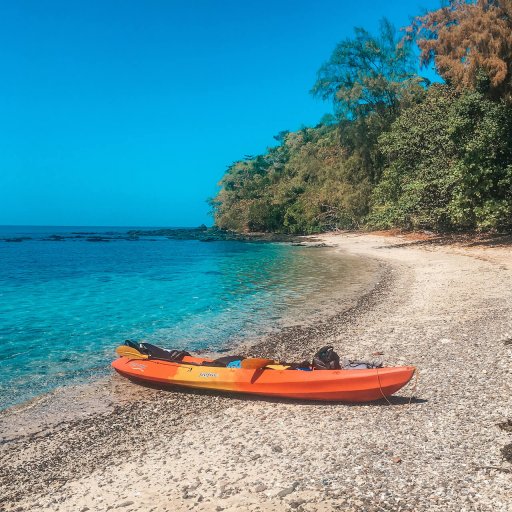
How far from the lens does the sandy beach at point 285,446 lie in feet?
12.9

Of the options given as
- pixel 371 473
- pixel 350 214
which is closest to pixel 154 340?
pixel 371 473

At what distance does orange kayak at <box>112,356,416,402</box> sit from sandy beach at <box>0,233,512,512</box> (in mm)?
179

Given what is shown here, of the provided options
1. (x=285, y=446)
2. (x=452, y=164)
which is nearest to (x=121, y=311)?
(x=285, y=446)

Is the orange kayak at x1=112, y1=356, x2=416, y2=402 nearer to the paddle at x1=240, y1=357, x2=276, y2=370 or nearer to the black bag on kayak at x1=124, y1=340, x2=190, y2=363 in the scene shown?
the paddle at x1=240, y1=357, x2=276, y2=370

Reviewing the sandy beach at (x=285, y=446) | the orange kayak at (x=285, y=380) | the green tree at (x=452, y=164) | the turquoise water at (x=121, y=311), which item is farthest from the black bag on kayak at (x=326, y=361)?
the green tree at (x=452, y=164)

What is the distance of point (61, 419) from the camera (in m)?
6.25

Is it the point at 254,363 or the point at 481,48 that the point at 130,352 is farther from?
the point at 481,48

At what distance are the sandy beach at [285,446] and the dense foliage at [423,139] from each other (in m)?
13.5

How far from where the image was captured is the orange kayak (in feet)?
18.6

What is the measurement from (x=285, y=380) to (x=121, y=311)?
30.6 ft

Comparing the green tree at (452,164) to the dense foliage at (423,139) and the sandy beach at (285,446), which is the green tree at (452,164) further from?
the sandy beach at (285,446)

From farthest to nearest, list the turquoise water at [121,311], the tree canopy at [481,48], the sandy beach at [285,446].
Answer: the tree canopy at [481,48] < the turquoise water at [121,311] < the sandy beach at [285,446]

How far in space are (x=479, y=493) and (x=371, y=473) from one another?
898mm

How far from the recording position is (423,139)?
25766 millimetres
